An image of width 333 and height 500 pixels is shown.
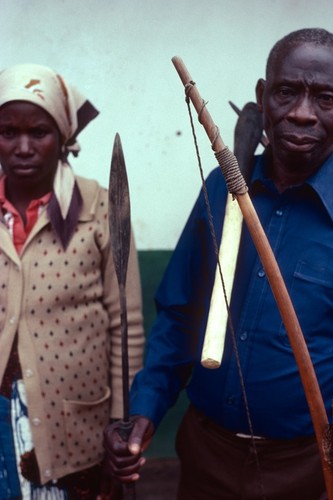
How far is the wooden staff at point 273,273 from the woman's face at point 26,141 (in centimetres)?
90

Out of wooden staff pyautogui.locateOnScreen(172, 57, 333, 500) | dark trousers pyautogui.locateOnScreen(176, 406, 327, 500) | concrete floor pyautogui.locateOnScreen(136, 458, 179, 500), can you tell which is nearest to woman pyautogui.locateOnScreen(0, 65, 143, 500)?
dark trousers pyautogui.locateOnScreen(176, 406, 327, 500)

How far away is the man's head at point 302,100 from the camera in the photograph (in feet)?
6.79

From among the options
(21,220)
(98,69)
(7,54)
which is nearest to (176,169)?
(98,69)

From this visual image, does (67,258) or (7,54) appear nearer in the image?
(67,258)

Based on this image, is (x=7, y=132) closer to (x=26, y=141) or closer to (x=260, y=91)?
Result: (x=26, y=141)

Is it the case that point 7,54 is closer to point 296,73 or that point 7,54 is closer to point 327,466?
point 296,73

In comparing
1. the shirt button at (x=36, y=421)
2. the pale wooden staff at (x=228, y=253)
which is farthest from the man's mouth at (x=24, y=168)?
the shirt button at (x=36, y=421)

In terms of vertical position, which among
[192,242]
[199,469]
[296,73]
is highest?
[296,73]

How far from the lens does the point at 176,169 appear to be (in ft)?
12.0

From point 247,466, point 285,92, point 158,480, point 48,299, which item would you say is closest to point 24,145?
point 48,299

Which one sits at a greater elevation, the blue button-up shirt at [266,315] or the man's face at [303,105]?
the man's face at [303,105]

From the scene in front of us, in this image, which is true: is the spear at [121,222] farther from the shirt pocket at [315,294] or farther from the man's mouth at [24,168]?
the man's mouth at [24,168]

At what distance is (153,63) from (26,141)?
1189 mm

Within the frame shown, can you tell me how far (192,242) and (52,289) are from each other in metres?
0.49
